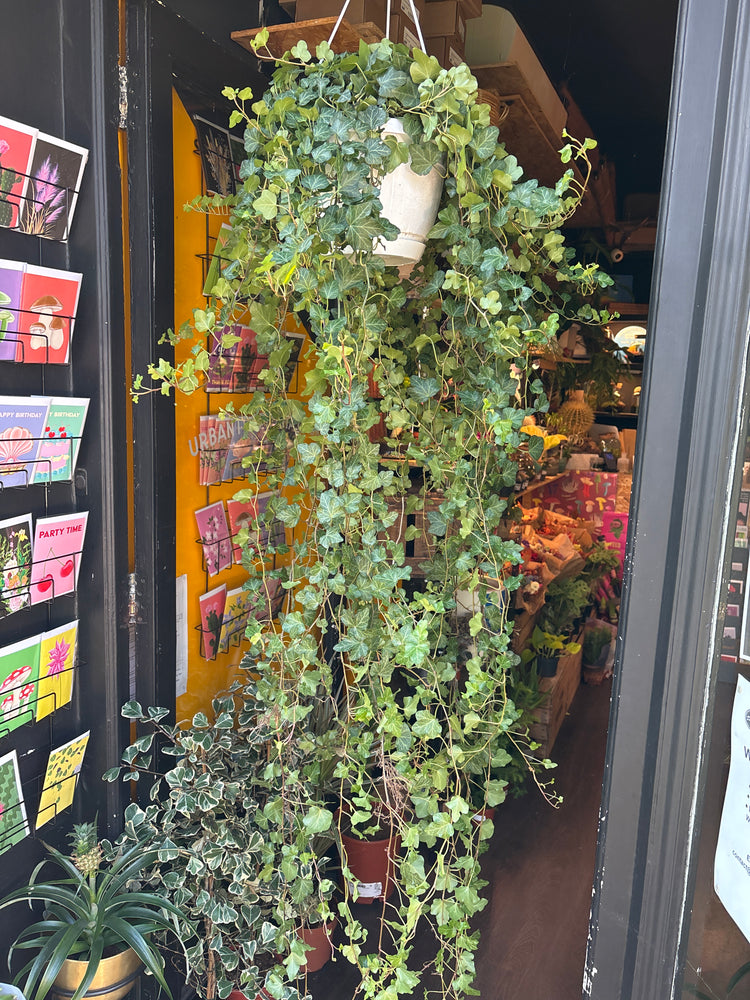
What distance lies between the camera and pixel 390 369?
1438 millimetres

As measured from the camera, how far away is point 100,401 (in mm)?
1633

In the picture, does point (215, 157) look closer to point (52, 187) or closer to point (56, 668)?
point (52, 187)

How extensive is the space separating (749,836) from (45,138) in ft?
5.52

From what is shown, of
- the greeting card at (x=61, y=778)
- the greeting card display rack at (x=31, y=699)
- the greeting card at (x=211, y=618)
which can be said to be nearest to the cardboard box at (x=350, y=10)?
the greeting card at (x=211, y=618)

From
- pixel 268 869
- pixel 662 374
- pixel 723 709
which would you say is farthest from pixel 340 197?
pixel 268 869

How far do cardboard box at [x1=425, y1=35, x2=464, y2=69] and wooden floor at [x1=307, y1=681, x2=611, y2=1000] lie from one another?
263 cm

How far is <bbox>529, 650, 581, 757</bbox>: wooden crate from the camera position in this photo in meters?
3.57

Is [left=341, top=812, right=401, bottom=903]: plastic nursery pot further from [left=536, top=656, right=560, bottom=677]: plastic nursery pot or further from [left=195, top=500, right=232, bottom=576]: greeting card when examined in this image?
[left=536, top=656, right=560, bottom=677]: plastic nursery pot

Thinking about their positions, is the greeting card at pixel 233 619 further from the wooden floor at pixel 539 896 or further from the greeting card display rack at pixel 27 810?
the wooden floor at pixel 539 896

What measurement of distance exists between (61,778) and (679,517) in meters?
1.41

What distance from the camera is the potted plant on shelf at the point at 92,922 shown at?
1.46 m

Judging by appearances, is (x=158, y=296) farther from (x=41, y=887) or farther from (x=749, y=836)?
(x=749, y=836)

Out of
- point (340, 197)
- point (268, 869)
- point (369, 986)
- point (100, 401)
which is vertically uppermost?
point (340, 197)

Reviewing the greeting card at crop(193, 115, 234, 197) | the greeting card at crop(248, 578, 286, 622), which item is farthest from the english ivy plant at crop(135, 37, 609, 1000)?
the greeting card at crop(193, 115, 234, 197)
